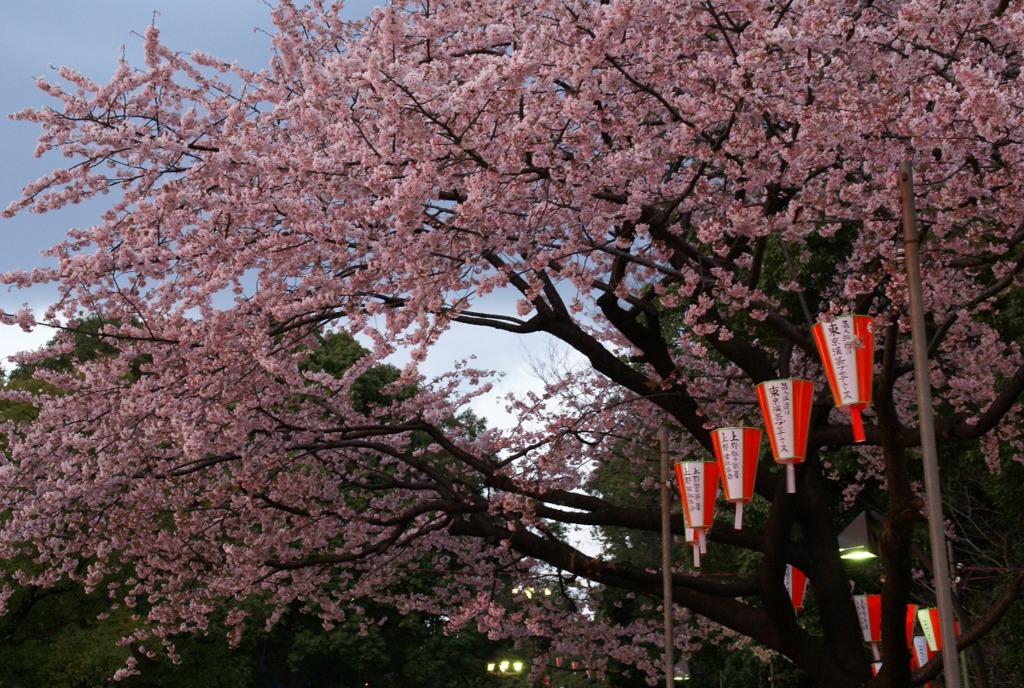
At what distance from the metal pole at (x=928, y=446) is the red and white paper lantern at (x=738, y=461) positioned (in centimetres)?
244

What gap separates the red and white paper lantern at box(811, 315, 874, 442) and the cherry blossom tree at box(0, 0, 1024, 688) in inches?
18.8

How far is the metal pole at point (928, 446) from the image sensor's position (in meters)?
5.64

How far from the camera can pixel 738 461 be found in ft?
28.4

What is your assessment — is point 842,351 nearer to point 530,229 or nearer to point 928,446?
point 928,446

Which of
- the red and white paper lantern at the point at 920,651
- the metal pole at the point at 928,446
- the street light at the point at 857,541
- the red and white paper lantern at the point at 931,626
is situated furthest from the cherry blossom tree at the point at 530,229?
the red and white paper lantern at the point at 920,651

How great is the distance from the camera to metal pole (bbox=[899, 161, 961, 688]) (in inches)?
222

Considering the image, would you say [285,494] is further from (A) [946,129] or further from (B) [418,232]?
(A) [946,129]

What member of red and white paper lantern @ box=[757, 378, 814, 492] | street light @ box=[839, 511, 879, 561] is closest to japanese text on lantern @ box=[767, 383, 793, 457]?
red and white paper lantern @ box=[757, 378, 814, 492]

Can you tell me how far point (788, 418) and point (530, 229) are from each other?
269 cm

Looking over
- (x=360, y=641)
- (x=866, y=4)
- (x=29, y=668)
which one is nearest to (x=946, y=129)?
(x=866, y=4)

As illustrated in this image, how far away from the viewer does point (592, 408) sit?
12.2 m

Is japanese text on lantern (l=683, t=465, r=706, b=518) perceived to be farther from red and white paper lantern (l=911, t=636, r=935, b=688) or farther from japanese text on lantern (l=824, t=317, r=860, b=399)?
red and white paper lantern (l=911, t=636, r=935, b=688)

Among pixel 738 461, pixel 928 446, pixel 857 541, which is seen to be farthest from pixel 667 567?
pixel 928 446

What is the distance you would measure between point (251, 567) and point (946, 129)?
8.92 m
